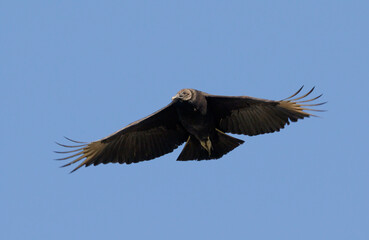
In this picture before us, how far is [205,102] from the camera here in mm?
16188

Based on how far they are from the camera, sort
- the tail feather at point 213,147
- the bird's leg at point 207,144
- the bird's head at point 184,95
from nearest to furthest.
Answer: the bird's head at point 184,95 < the bird's leg at point 207,144 < the tail feather at point 213,147

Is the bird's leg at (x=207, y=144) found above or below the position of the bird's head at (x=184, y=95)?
below

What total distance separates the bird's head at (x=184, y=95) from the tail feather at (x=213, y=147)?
1074mm

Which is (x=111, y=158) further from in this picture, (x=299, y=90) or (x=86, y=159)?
(x=299, y=90)

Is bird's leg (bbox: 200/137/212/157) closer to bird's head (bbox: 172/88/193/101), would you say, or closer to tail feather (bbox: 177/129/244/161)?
tail feather (bbox: 177/129/244/161)

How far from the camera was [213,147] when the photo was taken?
54.6 ft

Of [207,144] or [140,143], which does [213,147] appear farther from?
[140,143]

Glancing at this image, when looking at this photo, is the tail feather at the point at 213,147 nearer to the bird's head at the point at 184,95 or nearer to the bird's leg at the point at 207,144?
the bird's leg at the point at 207,144

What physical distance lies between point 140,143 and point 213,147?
130 centimetres

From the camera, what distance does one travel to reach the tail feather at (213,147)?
54.5 ft

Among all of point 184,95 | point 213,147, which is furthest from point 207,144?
point 184,95

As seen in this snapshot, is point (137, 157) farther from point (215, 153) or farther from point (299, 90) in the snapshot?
point (299, 90)

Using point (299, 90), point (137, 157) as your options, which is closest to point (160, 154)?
point (137, 157)

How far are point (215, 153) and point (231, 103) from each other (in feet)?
3.13
